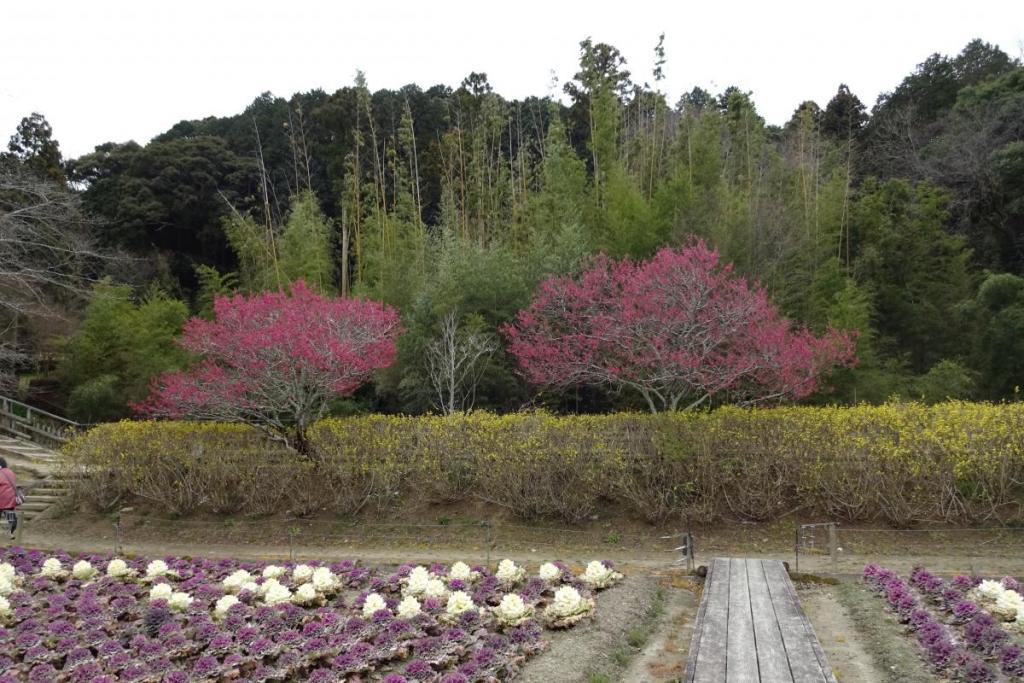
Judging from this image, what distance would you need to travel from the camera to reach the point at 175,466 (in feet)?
39.9

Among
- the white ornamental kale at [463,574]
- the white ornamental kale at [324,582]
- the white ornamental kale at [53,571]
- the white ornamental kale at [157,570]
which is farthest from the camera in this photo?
the white ornamental kale at [53,571]

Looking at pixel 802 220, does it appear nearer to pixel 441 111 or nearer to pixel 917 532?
pixel 917 532

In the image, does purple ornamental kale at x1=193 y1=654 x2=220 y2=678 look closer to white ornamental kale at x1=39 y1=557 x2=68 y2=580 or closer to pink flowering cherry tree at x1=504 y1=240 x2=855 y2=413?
white ornamental kale at x1=39 y1=557 x2=68 y2=580

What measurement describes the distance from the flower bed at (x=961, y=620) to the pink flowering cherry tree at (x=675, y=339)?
4722 millimetres

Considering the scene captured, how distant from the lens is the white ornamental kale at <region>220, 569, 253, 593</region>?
741 cm

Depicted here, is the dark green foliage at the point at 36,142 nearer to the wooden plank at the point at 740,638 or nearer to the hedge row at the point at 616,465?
the hedge row at the point at 616,465

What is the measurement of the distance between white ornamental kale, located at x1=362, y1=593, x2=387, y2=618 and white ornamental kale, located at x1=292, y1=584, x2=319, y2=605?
0.75 meters

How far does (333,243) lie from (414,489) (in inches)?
616

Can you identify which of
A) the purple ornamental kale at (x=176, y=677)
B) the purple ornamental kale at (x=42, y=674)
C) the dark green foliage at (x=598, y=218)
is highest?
the dark green foliage at (x=598, y=218)

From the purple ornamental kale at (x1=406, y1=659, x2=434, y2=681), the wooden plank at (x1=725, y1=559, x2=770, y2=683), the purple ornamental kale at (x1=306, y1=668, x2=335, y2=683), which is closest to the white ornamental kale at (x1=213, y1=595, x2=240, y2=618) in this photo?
the purple ornamental kale at (x1=306, y1=668, x2=335, y2=683)

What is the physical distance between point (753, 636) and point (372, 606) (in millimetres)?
3151

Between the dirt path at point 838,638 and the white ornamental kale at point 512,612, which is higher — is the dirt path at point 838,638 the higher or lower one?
the lower one

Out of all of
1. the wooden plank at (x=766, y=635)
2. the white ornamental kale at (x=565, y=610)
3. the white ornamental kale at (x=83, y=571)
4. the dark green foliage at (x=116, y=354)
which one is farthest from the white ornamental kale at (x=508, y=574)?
the dark green foliage at (x=116, y=354)

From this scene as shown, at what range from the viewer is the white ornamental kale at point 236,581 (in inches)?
292
